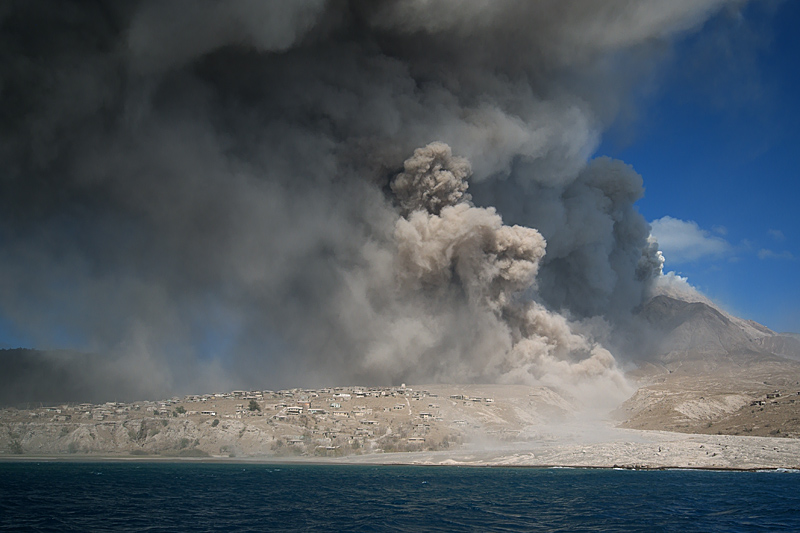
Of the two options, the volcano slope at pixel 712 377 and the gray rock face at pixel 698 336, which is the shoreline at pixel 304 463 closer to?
the volcano slope at pixel 712 377

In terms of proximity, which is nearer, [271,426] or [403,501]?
[403,501]

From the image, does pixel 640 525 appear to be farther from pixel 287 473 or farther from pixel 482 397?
pixel 482 397

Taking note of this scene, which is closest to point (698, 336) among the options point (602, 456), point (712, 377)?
point (712, 377)

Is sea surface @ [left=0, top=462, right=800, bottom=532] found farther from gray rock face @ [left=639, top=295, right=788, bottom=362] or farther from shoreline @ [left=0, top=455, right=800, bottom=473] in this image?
gray rock face @ [left=639, top=295, right=788, bottom=362]

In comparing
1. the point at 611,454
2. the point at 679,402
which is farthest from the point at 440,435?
the point at 679,402

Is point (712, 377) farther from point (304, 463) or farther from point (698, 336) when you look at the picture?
point (304, 463)

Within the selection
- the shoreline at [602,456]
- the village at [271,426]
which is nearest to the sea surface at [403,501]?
the shoreline at [602,456]

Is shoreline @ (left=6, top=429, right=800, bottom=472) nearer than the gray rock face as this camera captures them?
Yes

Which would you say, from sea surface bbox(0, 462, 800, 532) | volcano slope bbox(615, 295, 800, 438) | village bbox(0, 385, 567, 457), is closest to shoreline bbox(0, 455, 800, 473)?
village bbox(0, 385, 567, 457)
